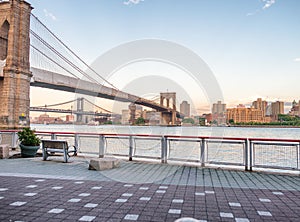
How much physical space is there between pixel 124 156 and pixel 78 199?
14.4 ft

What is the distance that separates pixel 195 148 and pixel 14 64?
14.6m

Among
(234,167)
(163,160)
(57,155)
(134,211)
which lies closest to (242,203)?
(134,211)

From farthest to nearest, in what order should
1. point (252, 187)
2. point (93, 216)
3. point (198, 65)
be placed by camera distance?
point (198, 65) < point (252, 187) < point (93, 216)

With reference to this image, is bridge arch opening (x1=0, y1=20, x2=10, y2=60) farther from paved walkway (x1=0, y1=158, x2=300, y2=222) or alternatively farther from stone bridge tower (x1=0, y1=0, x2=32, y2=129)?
paved walkway (x1=0, y1=158, x2=300, y2=222)

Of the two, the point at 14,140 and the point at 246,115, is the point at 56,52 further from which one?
the point at 246,115

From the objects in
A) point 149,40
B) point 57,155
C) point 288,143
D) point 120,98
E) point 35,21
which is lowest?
point 57,155

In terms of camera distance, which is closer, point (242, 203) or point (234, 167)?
point (242, 203)

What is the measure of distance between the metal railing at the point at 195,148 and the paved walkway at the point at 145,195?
0.62 metres

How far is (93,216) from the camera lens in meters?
3.25

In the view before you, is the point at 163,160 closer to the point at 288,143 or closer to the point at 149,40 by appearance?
the point at 288,143

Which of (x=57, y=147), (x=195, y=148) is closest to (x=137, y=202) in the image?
(x=195, y=148)

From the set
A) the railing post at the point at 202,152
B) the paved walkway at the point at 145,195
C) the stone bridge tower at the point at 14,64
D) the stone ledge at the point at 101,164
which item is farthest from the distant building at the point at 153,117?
the paved walkway at the point at 145,195

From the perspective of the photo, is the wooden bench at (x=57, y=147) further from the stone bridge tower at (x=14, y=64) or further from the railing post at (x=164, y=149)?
the stone bridge tower at (x=14, y=64)

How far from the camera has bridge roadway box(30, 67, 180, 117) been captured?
A: 21.6m
